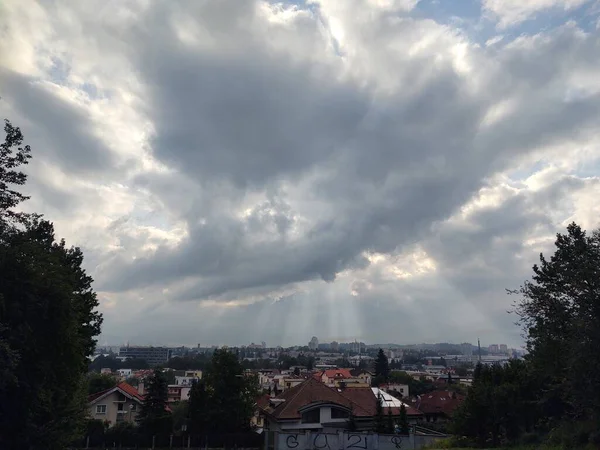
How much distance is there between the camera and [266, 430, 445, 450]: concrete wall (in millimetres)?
33500

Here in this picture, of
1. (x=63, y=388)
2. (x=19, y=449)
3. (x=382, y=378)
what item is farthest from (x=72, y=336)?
(x=382, y=378)

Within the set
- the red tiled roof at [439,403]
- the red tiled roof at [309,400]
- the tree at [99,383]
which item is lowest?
the red tiled roof at [439,403]

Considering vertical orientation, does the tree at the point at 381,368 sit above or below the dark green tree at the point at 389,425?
above

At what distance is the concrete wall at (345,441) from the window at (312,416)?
891 centimetres

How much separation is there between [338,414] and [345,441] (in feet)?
36.0

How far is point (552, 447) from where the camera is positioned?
19.9 metres

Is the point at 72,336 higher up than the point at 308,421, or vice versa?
the point at 72,336

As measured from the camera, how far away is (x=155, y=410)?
1754 inches

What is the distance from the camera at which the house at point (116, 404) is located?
4979 cm

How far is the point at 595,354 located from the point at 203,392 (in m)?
32.7

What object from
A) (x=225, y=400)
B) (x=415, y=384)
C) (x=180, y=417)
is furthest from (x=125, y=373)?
(x=225, y=400)

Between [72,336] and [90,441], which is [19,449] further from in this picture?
[90,441]

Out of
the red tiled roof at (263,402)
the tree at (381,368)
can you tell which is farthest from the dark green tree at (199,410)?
the tree at (381,368)

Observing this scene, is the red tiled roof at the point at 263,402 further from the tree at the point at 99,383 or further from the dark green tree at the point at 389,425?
the tree at the point at 99,383
